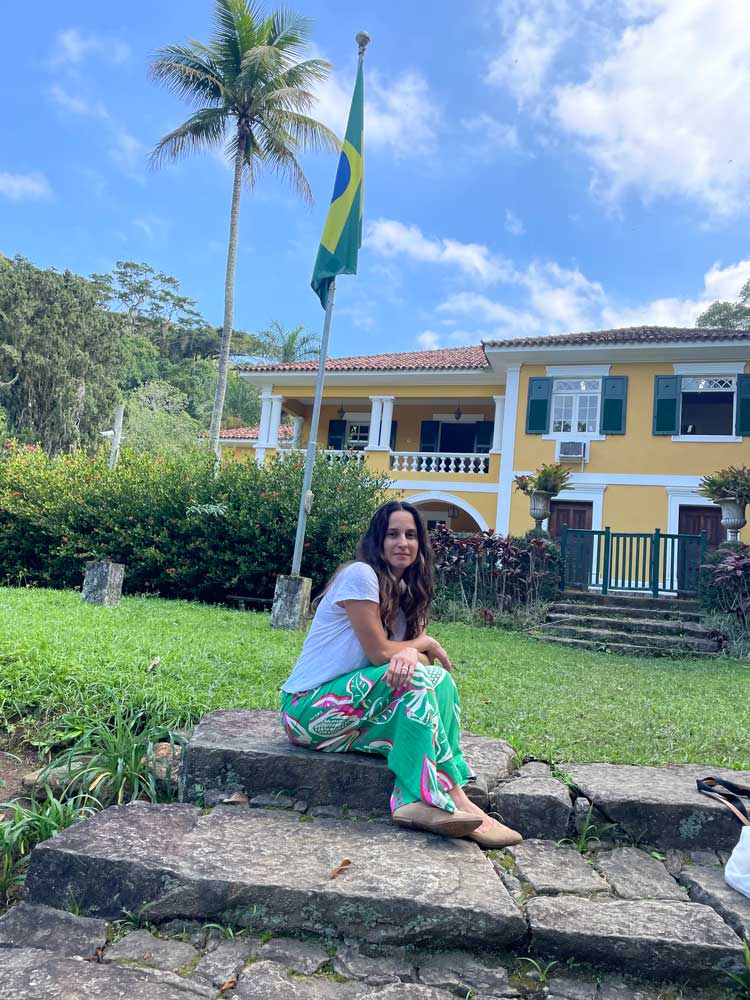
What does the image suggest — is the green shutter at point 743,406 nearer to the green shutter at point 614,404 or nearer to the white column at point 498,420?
the green shutter at point 614,404

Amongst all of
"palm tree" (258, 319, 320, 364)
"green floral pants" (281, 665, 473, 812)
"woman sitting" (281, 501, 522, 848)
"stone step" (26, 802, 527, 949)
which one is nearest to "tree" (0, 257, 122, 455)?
"palm tree" (258, 319, 320, 364)

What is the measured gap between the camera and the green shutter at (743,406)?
50.2 feet

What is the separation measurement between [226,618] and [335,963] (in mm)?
6194

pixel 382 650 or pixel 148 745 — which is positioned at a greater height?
pixel 382 650

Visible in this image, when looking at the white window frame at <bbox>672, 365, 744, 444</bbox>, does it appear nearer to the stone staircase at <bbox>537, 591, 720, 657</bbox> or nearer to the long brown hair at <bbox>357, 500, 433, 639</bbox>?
the stone staircase at <bbox>537, 591, 720, 657</bbox>

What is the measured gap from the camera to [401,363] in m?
19.4

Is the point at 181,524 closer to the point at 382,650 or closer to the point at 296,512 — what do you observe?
the point at 296,512

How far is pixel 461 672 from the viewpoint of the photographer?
5.89m

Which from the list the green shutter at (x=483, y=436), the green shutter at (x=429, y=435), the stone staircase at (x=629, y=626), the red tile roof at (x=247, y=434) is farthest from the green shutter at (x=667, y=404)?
the red tile roof at (x=247, y=434)

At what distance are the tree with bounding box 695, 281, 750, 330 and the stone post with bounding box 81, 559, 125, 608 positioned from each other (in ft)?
81.6

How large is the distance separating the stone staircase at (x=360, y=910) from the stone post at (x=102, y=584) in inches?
226

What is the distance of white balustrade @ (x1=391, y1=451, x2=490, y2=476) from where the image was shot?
17972mm

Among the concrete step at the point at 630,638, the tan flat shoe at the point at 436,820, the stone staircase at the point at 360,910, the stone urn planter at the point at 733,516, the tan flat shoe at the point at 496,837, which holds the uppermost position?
the stone urn planter at the point at 733,516

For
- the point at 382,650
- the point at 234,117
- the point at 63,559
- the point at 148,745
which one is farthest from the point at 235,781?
the point at 234,117
